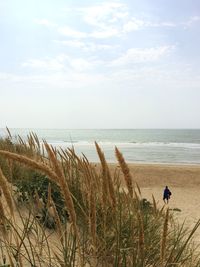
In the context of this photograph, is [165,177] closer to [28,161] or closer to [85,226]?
[85,226]

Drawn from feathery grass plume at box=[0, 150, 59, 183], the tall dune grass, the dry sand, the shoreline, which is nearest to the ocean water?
the tall dune grass

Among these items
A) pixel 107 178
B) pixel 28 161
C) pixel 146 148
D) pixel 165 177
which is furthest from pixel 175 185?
pixel 146 148

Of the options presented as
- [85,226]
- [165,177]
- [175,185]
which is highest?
[85,226]

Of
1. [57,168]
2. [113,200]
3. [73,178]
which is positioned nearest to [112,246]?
[113,200]

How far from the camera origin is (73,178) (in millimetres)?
4727

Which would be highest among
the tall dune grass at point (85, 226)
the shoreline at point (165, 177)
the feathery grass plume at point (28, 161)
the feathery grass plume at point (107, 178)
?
the feathery grass plume at point (28, 161)

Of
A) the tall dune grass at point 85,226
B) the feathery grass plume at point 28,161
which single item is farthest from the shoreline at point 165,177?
the feathery grass plume at point 28,161

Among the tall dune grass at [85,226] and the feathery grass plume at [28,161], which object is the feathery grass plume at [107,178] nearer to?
the tall dune grass at [85,226]

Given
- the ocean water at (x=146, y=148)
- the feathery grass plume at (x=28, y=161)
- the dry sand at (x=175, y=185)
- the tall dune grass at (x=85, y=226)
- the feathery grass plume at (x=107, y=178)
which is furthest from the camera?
the ocean water at (x=146, y=148)

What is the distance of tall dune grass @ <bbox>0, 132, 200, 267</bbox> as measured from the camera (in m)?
1.84

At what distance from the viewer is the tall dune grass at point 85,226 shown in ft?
6.04

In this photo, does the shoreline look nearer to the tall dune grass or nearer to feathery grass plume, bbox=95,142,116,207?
the tall dune grass

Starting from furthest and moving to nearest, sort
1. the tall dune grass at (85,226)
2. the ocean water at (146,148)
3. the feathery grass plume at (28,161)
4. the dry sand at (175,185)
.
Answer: the ocean water at (146,148)
the dry sand at (175,185)
the tall dune grass at (85,226)
the feathery grass plume at (28,161)

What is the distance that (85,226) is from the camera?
3.29m
